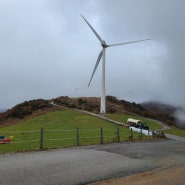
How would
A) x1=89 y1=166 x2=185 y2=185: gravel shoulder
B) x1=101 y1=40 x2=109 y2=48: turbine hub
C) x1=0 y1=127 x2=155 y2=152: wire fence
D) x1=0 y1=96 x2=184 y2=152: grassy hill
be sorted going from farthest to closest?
x1=101 y1=40 x2=109 y2=48: turbine hub
x1=0 y1=96 x2=184 y2=152: grassy hill
x1=0 y1=127 x2=155 y2=152: wire fence
x1=89 y1=166 x2=185 y2=185: gravel shoulder

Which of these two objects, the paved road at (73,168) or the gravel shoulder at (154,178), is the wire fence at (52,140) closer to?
the paved road at (73,168)

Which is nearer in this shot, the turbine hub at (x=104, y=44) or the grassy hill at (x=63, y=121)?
the grassy hill at (x=63, y=121)

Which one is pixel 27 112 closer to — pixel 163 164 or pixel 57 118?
pixel 57 118

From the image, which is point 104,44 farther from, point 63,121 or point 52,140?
point 52,140

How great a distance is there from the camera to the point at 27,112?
74.6m

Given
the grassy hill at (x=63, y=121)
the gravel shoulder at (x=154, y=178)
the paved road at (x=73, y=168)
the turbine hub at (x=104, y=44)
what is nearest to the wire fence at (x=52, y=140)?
the grassy hill at (x=63, y=121)

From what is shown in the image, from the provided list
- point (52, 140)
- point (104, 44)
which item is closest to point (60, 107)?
point (104, 44)

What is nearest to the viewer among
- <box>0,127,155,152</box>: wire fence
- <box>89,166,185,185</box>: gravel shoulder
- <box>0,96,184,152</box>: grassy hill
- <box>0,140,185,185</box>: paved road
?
<box>0,140,185,185</box>: paved road

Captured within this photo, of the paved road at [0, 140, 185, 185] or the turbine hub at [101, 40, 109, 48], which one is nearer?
the paved road at [0, 140, 185, 185]

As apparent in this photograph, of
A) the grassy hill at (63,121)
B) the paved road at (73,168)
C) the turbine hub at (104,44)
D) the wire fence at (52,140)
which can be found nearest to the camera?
the paved road at (73,168)

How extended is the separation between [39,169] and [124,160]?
521 cm

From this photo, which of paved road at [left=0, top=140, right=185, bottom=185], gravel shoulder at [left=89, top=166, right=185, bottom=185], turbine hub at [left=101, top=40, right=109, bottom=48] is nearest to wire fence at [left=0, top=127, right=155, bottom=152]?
paved road at [left=0, top=140, right=185, bottom=185]

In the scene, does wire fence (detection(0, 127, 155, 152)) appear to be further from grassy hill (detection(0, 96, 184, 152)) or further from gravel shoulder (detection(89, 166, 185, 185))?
gravel shoulder (detection(89, 166, 185, 185))

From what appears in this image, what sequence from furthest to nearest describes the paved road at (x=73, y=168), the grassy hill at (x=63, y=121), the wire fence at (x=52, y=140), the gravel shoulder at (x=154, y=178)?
the grassy hill at (x=63, y=121)
the wire fence at (x=52, y=140)
the gravel shoulder at (x=154, y=178)
the paved road at (x=73, y=168)
